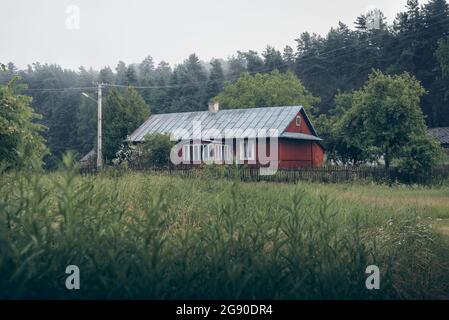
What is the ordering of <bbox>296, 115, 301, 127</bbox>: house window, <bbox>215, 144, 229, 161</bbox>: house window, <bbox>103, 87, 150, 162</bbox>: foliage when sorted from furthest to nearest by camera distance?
<bbox>103, 87, 150, 162</bbox>: foliage → <bbox>296, 115, 301, 127</bbox>: house window → <bbox>215, 144, 229, 161</bbox>: house window

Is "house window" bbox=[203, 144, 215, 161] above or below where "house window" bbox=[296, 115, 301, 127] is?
below

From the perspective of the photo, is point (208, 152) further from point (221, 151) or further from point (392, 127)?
point (392, 127)

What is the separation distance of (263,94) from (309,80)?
1850cm

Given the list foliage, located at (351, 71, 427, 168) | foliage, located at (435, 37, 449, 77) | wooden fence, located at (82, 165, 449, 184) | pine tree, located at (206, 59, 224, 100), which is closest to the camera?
wooden fence, located at (82, 165, 449, 184)

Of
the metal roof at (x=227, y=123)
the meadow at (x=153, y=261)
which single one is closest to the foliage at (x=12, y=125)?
the meadow at (x=153, y=261)

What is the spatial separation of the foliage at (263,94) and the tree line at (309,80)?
126mm

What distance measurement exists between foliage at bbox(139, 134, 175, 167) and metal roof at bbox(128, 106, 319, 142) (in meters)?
3.17

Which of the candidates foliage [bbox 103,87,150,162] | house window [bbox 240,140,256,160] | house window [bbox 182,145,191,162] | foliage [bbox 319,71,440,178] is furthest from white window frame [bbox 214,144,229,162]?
foliage [bbox 103,87,150,162]

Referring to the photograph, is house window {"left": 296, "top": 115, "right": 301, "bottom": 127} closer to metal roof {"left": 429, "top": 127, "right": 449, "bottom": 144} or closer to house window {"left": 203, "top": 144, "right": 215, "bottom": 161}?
house window {"left": 203, "top": 144, "right": 215, "bottom": 161}

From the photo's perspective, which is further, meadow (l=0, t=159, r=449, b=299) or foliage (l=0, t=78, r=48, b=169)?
foliage (l=0, t=78, r=48, b=169)

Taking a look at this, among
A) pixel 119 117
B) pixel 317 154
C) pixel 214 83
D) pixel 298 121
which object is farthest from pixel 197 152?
pixel 214 83

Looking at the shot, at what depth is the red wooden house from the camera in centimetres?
3659

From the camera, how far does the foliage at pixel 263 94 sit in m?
54.2
